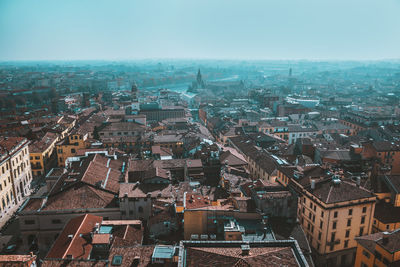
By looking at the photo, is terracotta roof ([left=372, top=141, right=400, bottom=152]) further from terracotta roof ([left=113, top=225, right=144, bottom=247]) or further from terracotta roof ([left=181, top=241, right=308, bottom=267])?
terracotta roof ([left=113, top=225, right=144, bottom=247])

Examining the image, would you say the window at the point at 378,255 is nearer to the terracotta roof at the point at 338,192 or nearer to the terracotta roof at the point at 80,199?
the terracotta roof at the point at 338,192

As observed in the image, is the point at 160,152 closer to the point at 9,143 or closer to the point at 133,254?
the point at 9,143

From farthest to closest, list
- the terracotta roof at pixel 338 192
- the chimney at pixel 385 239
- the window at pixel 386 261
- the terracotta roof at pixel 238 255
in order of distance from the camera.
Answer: the terracotta roof at pixel 338 192 < the chimney at pixel 385 239 < the window at pixel 386 261 < the terracotta roof at pixel 238 255

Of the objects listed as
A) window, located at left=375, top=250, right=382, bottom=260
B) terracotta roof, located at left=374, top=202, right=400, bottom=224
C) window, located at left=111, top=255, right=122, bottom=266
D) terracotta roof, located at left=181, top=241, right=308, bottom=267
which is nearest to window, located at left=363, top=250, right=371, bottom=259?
window, located at left=375, top=250, right=382, bottom=260

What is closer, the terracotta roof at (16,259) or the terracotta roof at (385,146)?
the terracotta roof at (16,259)

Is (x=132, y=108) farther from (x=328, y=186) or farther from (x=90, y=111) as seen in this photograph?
(x=328, y=186)

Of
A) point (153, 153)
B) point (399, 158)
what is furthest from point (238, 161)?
point (399, 158)

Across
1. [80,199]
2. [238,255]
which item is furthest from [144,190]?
[238,255]

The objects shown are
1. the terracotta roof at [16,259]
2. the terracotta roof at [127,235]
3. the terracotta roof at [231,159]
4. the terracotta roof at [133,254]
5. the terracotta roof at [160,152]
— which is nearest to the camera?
the terracotta roof at [16,259]

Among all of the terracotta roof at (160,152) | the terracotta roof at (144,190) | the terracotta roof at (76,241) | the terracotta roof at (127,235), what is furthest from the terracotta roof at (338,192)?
the terracotta roof at (160,152)
